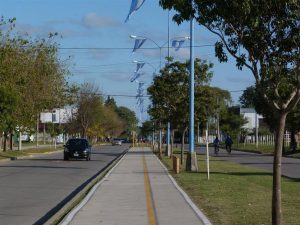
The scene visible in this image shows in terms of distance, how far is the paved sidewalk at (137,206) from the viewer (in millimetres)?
12062

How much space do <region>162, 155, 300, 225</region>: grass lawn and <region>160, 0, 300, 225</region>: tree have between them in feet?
8.03

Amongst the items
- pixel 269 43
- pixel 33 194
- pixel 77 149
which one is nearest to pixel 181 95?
pixel 77 149

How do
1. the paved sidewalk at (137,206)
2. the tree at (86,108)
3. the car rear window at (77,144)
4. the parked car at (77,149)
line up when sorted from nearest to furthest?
the paved sidewalk at (137,206) → the parked car at (77,149) → the car rear window at (77,144) → the tree at (86,108)

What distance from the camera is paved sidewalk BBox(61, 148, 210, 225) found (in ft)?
39.6

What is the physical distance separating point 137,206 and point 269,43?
5902mm

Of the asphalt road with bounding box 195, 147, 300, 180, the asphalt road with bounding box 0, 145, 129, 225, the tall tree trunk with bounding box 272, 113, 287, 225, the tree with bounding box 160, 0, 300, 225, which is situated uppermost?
the tree with bounding box 160, 0, 300, 225

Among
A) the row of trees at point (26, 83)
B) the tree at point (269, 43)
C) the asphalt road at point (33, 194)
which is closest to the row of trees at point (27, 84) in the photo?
the row of trees at point (26, 83)

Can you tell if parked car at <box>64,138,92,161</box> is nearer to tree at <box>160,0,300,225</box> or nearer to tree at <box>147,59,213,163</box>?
tree at <box>147,59,213,163</box>

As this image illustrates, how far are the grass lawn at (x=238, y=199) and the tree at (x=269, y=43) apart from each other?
2448 millimetres

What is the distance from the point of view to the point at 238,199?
52.4ft

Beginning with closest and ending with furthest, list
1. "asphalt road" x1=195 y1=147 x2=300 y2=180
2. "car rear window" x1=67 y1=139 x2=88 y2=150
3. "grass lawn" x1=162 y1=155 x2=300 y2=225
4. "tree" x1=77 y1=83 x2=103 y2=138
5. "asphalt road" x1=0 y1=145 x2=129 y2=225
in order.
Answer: "grass lawn" x1=162 y1=155 x2=300 y2=225 < "asphalt road" x1=0 y1=145 x2=129 y2=225 < "asphalt road" x1=195 y1=147 x2=300 y2=180 < "car rear window" x1=67 y1=139 x2=88 y2=150 < "tree" x1=77 y1=83 x2=103 y2=138

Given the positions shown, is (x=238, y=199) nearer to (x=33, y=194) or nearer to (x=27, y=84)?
(x=33, y=194)

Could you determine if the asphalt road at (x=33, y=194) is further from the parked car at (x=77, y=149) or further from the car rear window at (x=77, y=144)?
the car rear window at (x=77, y=144)

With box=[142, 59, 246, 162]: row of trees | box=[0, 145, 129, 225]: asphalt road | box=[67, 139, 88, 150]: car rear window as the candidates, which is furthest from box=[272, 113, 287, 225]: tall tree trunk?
box=[67, 139, 88, 150]: car rear window
